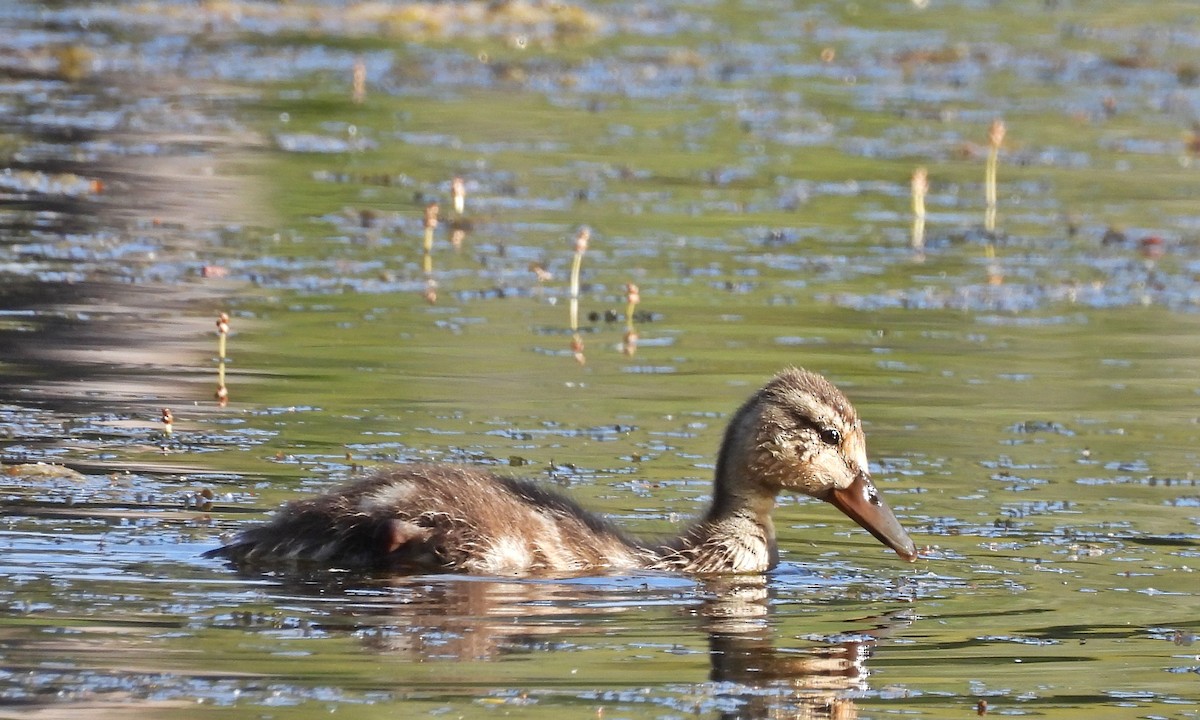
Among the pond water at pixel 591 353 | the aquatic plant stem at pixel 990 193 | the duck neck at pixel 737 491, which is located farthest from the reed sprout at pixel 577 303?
the aquatic plant stem at pixel 990 193

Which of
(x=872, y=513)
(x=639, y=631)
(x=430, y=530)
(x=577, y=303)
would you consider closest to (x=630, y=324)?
(x=577, y=303)

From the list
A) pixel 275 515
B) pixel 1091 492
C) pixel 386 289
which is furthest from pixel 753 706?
pixel 386 289

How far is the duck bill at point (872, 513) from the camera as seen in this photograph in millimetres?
8906

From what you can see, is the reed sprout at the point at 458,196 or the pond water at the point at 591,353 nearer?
the pond water at the point at 591,353

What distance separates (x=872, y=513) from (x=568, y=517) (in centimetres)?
122

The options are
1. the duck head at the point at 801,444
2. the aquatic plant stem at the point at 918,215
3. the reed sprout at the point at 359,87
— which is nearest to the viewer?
the duck head at the point at 801,444

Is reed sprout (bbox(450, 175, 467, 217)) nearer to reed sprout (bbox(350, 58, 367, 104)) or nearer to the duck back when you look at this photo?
reed sprout (bbox(350, 58, 367, 104))

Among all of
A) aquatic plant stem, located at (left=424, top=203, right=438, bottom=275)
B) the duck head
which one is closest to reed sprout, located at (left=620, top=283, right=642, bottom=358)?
aquatic plant stem, located at (left=424, top=203, right=438, bottom=275)

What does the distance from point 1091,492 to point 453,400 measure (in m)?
3.12

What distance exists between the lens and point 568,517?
28.7 ft

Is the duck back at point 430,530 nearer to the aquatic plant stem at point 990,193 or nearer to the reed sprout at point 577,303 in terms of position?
the reed sprout at point 577,303

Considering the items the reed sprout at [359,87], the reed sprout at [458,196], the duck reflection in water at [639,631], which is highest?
the reed sprout at [359,87]

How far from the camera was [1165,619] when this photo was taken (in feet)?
26.7

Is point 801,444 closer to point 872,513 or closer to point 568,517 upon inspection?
point 872,513
